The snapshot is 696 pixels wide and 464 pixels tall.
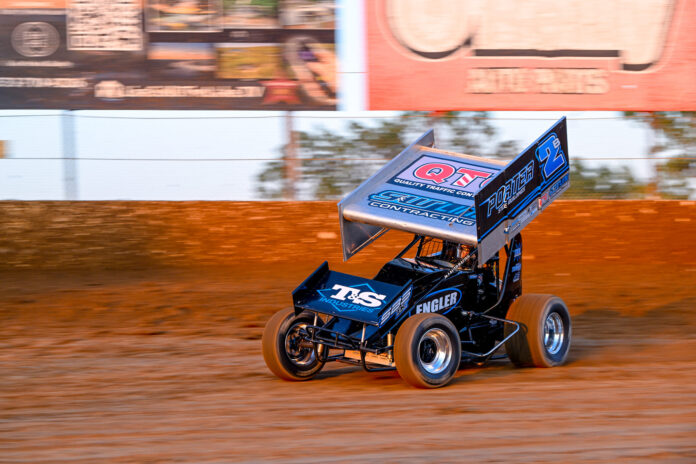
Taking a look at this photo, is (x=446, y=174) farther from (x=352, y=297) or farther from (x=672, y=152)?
(x=672, y=152)

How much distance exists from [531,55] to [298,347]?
31.8ft

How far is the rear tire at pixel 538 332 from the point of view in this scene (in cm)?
898

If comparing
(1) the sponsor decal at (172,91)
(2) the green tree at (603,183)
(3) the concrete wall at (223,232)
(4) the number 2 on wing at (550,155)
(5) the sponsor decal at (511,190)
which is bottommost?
(3) the concrete wall at (223,232)

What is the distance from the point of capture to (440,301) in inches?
339

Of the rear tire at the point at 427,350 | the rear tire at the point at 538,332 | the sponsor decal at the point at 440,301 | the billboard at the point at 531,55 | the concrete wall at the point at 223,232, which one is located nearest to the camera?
the rear tire at the point at 427,350

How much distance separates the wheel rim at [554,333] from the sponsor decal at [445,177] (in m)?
1.47

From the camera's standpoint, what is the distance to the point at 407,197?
9.03m

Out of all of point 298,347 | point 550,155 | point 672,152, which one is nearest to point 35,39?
point 298,347

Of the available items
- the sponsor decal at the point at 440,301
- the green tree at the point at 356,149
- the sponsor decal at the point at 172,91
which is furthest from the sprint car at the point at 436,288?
the sponsor decal at the point at 172,91

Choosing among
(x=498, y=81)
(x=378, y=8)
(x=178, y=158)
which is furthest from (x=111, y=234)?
(x=498, y=81)

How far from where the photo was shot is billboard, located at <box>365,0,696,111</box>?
16.7 metres

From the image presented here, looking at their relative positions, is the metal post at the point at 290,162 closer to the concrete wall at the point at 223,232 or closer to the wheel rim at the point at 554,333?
the concrete wall at the point at 223,232

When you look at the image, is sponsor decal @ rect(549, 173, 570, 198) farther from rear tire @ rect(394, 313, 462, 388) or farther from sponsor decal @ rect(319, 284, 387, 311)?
sponsor decal @ rect(319, 284, 387, 311)

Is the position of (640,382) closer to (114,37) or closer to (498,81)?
(498,81)
